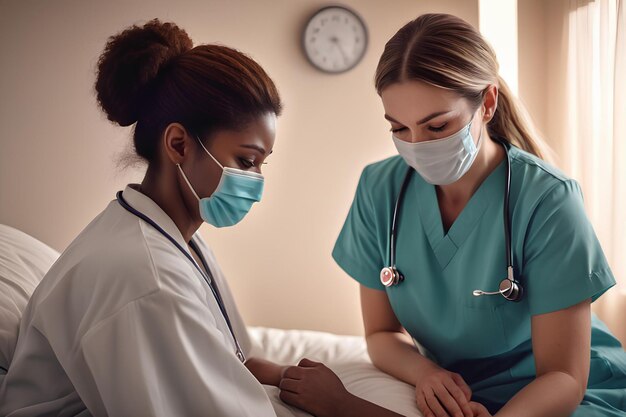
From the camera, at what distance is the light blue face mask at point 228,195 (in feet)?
4.09

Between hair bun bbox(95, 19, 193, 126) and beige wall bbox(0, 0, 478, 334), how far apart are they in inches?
60.9

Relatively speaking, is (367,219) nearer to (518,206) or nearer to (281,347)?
(518,206)

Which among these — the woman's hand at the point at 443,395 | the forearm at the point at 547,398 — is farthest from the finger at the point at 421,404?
the forearm at the point at 547,398

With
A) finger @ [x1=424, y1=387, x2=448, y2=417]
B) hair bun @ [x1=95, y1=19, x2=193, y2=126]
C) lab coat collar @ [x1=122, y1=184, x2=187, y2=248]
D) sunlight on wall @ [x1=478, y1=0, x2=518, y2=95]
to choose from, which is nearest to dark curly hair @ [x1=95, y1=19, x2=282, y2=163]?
hair bun @ [x1=95, y1=19, x2=193, y2=126]

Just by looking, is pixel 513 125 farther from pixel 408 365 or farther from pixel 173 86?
pixel 173 86

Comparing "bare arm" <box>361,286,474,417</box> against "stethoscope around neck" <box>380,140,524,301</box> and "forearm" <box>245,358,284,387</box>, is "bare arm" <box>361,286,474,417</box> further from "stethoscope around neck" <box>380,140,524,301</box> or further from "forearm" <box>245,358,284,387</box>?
"forearm" <box>245,358,284,387</box>

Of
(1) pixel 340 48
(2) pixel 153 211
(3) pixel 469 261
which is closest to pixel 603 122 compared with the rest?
(1) pixel 340 48

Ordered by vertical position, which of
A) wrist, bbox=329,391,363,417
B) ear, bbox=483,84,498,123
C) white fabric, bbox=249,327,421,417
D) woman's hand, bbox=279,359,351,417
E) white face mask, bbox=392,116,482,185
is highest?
ear, bbox=483,84,498,123

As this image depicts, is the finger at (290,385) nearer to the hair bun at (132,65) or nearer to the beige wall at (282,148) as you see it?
the hair bun at (132,65)

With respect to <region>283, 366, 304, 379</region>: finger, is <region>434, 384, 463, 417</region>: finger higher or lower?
lower

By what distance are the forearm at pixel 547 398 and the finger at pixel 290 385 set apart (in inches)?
15.2

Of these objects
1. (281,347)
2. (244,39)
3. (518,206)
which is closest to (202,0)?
(244,39)

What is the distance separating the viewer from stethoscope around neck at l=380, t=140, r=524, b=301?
4.17ft

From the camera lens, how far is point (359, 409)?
1.23m
